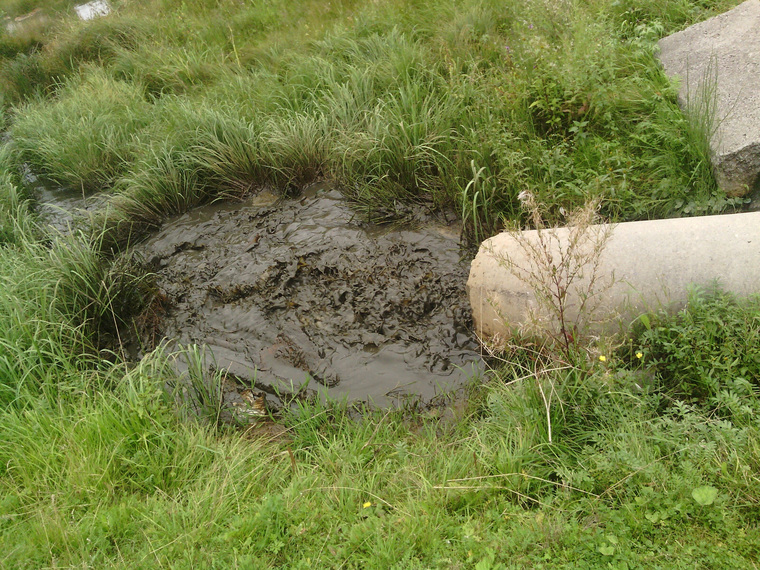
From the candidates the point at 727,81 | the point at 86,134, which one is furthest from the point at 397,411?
the point at 86,134

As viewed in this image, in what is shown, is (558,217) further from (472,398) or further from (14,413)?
(14,413)

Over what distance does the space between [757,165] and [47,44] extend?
35.8 ft

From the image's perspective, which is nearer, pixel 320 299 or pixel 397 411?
pixel 397 411

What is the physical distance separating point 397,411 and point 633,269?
168 centimetres

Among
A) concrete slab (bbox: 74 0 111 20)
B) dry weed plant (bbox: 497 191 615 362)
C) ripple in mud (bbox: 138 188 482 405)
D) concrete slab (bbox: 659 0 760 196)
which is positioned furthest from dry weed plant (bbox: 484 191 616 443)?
concrete slab (bbox: 74 0 111 20)

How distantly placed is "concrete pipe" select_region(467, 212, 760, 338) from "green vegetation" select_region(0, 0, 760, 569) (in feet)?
0.48

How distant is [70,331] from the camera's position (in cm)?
406

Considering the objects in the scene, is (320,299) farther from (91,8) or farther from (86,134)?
(91,8)

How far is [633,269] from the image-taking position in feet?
10.2

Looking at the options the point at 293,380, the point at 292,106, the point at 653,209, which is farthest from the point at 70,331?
the point at 653,209

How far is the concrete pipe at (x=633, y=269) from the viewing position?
292cm

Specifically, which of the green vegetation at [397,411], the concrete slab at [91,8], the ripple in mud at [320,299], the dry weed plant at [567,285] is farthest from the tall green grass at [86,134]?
the dry weed plant at [567,285]

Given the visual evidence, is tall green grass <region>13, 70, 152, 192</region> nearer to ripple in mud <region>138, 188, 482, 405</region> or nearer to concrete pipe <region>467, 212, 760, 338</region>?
ripple in mud <region>138, 188, 482, 405</region>

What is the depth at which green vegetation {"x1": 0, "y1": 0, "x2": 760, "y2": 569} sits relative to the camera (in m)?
2.47
